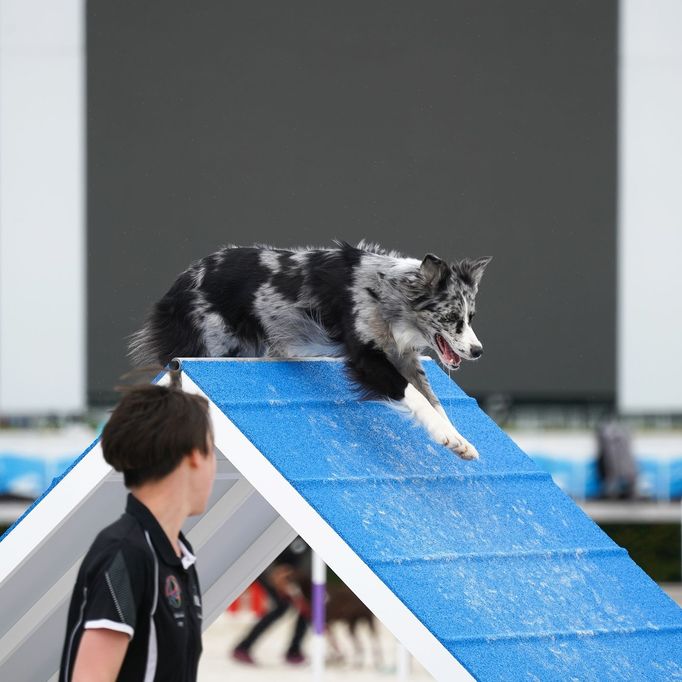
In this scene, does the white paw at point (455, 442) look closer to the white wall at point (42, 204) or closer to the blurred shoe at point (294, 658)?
the blurred shoe at point (294, 658)

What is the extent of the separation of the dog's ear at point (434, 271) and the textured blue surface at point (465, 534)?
38cm

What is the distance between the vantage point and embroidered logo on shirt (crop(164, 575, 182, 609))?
1814 mm

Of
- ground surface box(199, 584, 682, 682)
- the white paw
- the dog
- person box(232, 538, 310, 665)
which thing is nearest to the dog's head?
the white paw

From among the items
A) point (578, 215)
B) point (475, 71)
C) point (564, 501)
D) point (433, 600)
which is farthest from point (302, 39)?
point (433, 600)

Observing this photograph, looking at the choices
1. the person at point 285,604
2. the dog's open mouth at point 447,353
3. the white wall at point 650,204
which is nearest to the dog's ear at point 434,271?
the dog's open mouth at point 447,353

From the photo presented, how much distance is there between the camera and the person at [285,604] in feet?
26.2

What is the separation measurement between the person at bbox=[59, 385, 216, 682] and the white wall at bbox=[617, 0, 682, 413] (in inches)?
398

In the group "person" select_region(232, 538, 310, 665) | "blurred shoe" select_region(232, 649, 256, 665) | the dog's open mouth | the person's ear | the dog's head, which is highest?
the dog's head

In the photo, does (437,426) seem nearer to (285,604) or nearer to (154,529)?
(154,529)

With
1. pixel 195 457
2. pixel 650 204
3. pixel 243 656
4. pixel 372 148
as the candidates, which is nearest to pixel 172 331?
pixel 195 457

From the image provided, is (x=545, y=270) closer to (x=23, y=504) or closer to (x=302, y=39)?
(x=302, y=39)

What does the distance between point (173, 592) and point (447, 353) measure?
1.78 meters

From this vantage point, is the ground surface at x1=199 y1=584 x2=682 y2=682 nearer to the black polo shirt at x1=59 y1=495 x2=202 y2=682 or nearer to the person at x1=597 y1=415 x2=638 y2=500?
the person at x1=597 y1=415 x2=638 y2=500

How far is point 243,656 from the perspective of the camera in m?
7.96
